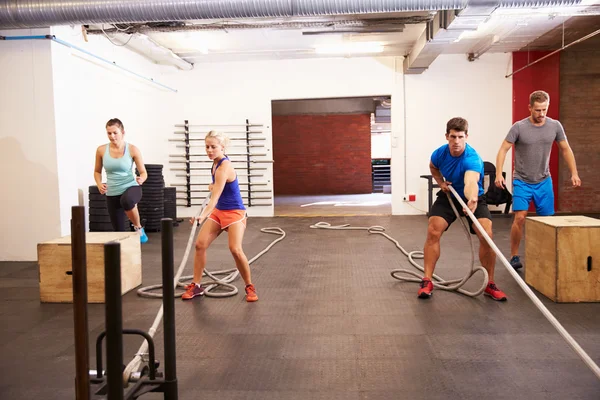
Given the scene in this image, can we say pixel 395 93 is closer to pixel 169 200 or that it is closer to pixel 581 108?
pixel 581 108

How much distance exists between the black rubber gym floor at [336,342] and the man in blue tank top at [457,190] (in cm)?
21

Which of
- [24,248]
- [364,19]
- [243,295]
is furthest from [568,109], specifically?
[24,248]

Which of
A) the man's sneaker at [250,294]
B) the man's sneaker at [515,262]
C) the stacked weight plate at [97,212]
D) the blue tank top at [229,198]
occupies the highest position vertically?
the blue tank top at [229,198]

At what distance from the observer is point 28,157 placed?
4.88 m

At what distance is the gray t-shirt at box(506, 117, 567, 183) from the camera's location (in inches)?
149

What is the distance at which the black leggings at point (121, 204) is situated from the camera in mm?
4332

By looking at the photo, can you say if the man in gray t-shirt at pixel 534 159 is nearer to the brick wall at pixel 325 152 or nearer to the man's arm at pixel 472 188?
the man's arm at pixel 472 188

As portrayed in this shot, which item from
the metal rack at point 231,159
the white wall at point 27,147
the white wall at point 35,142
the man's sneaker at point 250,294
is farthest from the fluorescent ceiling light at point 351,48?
the man's sneaker at point 250,294

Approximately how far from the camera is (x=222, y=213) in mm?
3336

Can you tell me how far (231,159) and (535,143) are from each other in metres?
5.81

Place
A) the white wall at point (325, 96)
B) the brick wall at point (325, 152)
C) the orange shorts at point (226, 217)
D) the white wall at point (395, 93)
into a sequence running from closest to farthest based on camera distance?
the orange shorts at point (226, 217), the white wall at point (325, 96), the white wall at point (395, 93), the brick wall at point (325, 152)

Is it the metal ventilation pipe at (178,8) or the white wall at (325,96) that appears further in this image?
the white wall at (325,96)

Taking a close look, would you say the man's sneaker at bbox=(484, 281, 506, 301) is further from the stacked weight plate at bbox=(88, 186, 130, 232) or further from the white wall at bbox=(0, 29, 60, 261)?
the white wall at bbox=(0, 29, 60, 261)

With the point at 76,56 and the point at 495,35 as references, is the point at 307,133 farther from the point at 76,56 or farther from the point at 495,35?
the point at 76,56
